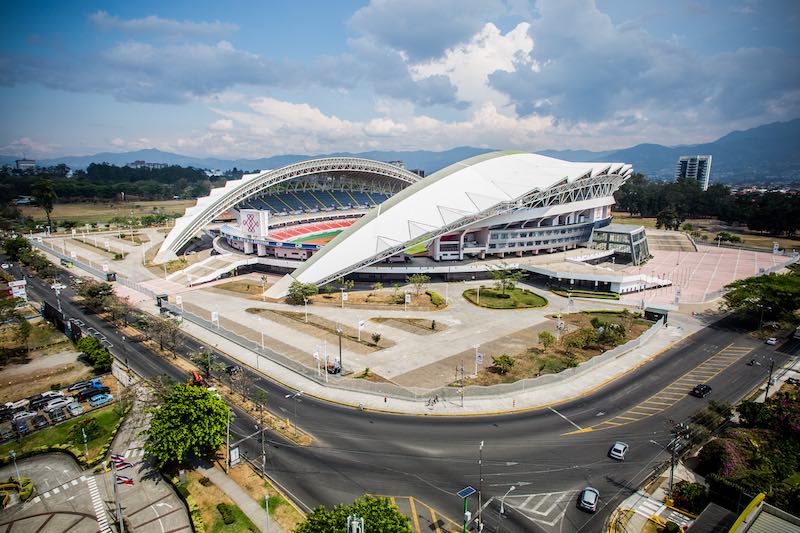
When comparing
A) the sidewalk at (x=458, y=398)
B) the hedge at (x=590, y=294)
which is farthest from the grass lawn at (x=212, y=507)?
the hedge at (x=590, y=294)

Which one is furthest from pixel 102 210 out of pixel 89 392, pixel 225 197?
pixel 89 392

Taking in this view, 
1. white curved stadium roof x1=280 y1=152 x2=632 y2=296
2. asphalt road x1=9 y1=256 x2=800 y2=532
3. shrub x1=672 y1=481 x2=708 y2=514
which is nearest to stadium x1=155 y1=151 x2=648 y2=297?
white curved stadium roof x1=280 y1=152 x2=632 y2=296

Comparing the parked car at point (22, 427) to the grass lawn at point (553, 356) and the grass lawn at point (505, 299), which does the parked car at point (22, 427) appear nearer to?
the grass lawn at point (553, 356)

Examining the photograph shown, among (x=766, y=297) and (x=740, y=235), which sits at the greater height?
(x=740, y=235)

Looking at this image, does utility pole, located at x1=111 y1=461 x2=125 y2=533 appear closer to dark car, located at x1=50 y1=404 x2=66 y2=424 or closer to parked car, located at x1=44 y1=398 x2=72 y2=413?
dark car, located at x1=50 y1=404 x2=66 y2=424

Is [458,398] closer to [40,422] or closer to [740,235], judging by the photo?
[40,422]
